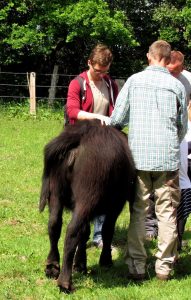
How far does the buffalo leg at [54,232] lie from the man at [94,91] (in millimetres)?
728

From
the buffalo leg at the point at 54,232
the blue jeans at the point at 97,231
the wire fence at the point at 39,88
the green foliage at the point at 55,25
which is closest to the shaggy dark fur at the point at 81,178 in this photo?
the buffalo leg at the point at 54,232

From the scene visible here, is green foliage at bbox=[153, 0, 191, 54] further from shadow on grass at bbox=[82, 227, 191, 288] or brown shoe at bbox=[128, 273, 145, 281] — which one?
brown shoe at bbox=[128, 273, 145, 281]

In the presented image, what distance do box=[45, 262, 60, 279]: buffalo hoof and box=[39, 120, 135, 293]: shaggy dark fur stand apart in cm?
2

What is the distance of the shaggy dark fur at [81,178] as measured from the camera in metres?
3.79

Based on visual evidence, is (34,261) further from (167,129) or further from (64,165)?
(167,129)

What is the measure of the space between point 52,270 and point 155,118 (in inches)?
61.7

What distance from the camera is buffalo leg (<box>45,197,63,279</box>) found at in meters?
3.99

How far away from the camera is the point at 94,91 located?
Result: 4.88 metres

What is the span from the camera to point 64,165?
153 inches

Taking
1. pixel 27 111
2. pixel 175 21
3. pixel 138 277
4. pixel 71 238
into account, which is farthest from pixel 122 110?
pixel 175 21

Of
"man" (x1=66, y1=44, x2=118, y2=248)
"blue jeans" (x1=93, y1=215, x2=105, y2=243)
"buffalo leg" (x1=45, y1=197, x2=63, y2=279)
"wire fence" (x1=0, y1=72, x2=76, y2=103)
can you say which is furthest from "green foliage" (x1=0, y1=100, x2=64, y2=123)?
"buffalo leg" (x1=45, y1=197, x2=63, y2=279)

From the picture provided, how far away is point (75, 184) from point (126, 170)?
1.45 ft

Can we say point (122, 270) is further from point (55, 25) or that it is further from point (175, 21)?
point (175, 21)

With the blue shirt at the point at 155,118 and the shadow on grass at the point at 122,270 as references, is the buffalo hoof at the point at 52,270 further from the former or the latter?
the blue shirt at the point at 155,118
